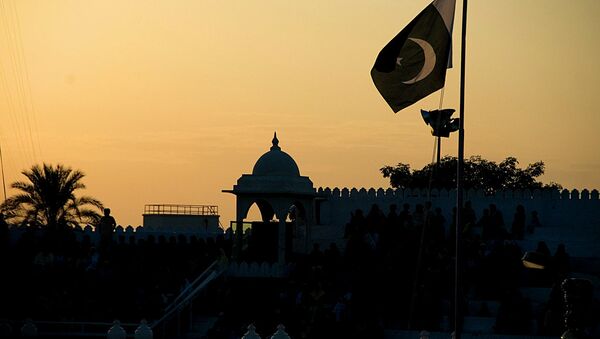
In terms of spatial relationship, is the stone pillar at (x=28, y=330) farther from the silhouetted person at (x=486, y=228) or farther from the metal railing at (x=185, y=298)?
the silhouetted person at (x=486, y=228)

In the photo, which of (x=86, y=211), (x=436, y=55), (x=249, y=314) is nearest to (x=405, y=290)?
(x=249, y=314)

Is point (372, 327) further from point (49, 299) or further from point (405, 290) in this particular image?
point (49, 299)

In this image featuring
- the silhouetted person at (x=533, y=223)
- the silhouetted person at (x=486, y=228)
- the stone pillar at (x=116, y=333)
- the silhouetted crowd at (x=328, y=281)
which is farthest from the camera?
the silhouetted person at (x=533, y=223)

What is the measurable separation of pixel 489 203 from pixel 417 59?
20.8 metres

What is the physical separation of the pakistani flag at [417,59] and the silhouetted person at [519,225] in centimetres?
1583

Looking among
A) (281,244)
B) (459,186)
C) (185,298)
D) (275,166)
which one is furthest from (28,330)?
(459,186)


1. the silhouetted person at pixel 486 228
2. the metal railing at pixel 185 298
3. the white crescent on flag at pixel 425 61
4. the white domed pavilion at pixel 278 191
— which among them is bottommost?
the metal railing at pixel 185 298

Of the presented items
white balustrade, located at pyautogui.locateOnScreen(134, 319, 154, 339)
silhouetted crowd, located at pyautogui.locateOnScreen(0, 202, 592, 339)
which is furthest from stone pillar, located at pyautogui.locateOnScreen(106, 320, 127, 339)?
silhouetted crowd, located at pyautogui.locateOnScreen(0, 202, 592, 339)

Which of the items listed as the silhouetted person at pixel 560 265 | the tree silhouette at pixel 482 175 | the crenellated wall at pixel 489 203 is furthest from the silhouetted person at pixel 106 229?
the tree silhouette at pixel 482 175

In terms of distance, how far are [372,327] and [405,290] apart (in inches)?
88.8

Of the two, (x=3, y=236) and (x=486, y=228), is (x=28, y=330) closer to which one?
(x=3, y=236)

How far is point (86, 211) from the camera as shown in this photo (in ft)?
191

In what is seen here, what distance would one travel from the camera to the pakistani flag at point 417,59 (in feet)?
91.5

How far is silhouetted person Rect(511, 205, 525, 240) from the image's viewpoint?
4344 cm
